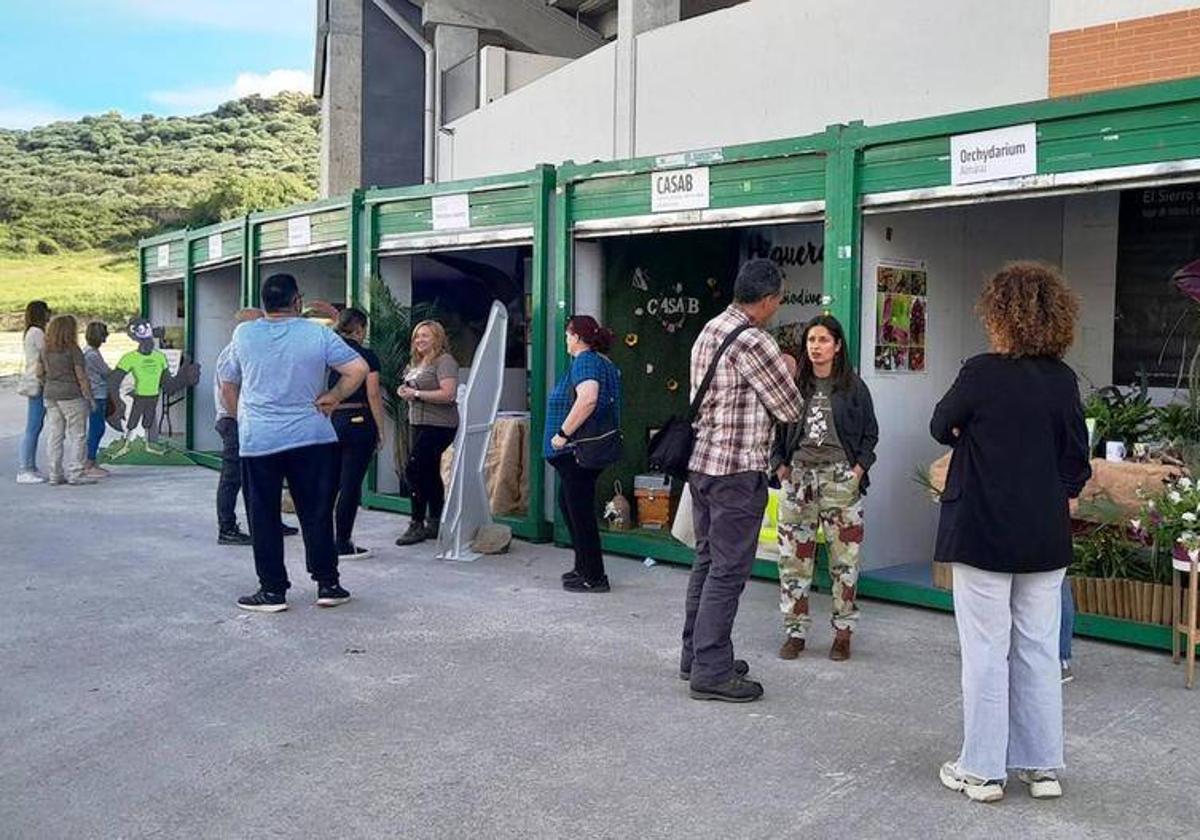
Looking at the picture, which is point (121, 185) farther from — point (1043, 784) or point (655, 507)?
point (1043, 784)

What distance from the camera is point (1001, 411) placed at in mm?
4117

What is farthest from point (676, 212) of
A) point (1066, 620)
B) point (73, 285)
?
point (73, 285)

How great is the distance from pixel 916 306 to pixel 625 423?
8.42 ft

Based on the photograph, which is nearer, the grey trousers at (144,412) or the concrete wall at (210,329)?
the grey trousers at (144,412)

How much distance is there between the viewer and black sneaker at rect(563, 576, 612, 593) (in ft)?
25.2

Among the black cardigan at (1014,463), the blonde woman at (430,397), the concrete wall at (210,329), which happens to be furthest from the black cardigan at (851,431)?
the concrete wall at (210,329)

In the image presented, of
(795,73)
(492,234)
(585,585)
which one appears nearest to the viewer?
(585,585)

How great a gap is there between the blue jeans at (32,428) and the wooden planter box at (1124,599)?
1016 centimetres

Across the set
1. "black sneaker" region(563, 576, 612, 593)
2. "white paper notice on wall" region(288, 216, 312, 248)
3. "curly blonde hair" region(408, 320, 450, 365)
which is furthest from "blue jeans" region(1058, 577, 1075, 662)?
"white paper notice on wall" region(288, 216, 312, 248)

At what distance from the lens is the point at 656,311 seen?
31.6 feet

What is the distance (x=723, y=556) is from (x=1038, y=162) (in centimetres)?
280

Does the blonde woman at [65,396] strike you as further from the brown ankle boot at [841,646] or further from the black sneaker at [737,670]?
the brown ankle boot at [841,646]

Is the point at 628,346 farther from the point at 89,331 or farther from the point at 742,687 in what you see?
the point at 89,331

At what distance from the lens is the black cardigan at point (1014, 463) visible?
4.07m
